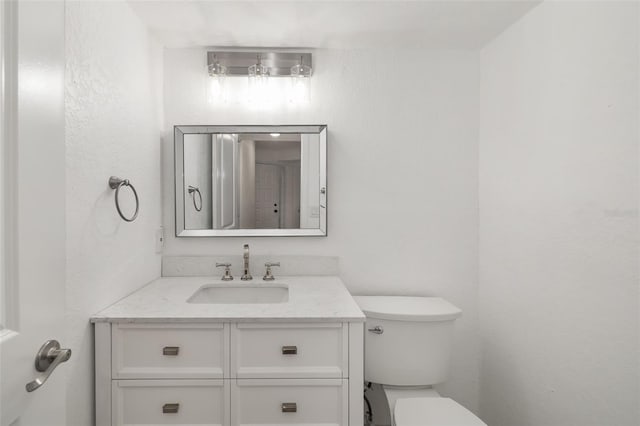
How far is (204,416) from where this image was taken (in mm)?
1291

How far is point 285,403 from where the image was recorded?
1297mm

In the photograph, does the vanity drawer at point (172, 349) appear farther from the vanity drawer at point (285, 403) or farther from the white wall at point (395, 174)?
the white wall at point (395, 174)

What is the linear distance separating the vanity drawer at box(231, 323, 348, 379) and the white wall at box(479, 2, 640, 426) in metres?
0.88

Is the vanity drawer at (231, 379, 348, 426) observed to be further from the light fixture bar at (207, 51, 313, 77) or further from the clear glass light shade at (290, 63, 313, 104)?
the light fixture bar at (207, 51, 313, 77)

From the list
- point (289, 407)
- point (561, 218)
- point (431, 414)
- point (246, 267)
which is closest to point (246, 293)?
point (246, 267)

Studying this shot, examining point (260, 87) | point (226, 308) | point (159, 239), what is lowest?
point (226, 308)

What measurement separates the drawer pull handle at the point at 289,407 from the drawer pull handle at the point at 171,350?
43 cm

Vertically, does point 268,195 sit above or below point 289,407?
above

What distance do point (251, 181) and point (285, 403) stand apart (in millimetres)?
1097

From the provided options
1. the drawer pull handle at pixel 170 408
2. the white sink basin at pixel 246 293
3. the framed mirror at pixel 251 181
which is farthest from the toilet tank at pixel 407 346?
the drawer pull handle at pixel 170 408

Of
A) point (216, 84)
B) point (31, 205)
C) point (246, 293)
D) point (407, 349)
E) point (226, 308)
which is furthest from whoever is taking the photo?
point (216, 84)

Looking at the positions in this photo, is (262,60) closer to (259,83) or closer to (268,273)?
(259,83)

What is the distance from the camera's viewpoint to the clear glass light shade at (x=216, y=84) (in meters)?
1.89

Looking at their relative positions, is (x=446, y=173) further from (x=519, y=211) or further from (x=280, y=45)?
(x=280, y=45)
